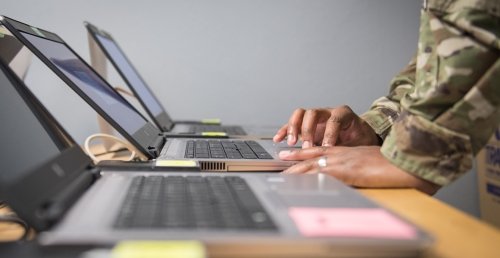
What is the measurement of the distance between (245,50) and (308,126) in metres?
1.23

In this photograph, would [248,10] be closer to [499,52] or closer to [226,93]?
[226,93]

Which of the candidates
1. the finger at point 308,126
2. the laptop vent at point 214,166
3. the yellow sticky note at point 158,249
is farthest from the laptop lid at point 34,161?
the finger at point 308,126

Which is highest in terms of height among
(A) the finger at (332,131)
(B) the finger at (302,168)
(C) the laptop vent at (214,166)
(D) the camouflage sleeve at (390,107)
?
(C) the laptop vent at (214,166)

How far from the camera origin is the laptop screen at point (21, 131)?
69 centimetres

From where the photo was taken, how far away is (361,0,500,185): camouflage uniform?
0.73m

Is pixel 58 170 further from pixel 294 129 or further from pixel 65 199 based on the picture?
pixel 294 129

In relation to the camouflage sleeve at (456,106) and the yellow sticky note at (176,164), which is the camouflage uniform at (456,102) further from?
the yellow sticky note at (176,164)

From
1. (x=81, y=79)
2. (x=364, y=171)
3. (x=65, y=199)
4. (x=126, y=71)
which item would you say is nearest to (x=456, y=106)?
(x=364, y=171)

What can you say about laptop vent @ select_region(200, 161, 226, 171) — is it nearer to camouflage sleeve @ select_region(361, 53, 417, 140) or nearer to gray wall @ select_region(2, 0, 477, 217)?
camouflage sleeve @ select_region(361, 53, 417, 140)

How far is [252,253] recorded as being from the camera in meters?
0.39

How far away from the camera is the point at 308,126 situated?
1.04 meters

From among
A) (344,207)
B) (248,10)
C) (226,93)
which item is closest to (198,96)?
(226,93)

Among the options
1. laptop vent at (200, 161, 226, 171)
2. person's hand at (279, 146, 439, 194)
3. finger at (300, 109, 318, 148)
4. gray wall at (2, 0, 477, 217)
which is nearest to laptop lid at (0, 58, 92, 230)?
laptop vent at (200, 161, 226, 171)

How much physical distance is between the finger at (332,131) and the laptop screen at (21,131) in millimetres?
540
